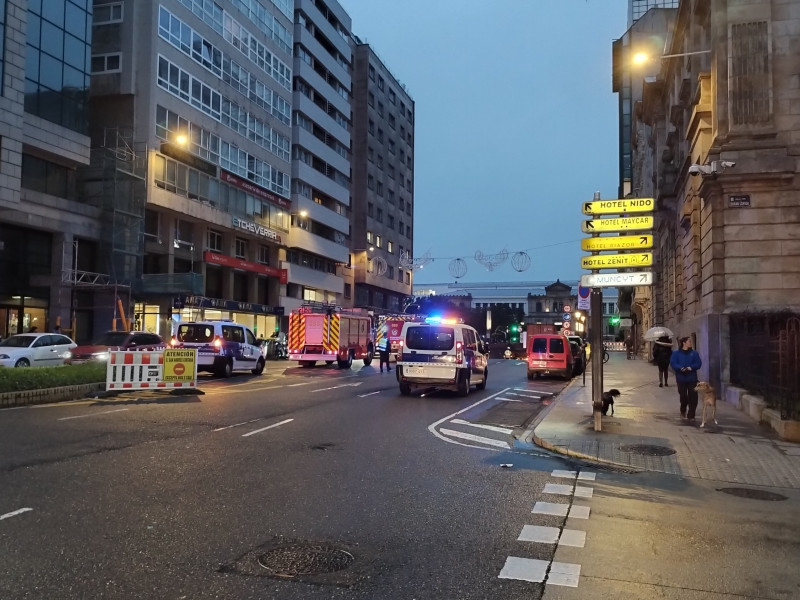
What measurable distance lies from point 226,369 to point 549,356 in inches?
507

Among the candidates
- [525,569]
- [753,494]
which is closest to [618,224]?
[753,494]

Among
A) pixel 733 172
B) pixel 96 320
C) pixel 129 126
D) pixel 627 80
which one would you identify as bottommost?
pixel 96 320

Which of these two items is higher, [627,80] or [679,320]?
[627,80]

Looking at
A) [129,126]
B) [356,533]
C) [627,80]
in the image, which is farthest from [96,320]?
[627,80]

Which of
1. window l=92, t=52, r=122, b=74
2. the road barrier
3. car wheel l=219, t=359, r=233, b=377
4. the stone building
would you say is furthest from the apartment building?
the stone building

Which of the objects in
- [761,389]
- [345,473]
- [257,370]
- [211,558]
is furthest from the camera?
[257,370]

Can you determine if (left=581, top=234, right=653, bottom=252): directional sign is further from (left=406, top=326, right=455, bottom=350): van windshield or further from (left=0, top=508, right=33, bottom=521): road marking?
(left=0, top=508, right=33, bottom=521): road marking

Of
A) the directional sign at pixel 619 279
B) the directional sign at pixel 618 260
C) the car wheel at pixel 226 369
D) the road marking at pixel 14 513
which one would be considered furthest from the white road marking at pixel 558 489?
the car wheel at pixel 226 369

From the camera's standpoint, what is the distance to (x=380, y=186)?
76938mm

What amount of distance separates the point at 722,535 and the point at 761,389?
9.89m

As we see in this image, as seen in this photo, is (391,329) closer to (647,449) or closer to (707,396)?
(707,396)

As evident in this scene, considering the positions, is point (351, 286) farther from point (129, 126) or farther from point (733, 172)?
point (733, 172)

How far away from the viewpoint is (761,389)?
14312 mm

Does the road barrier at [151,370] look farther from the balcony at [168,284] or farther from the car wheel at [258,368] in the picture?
the balcony at [168,284]
